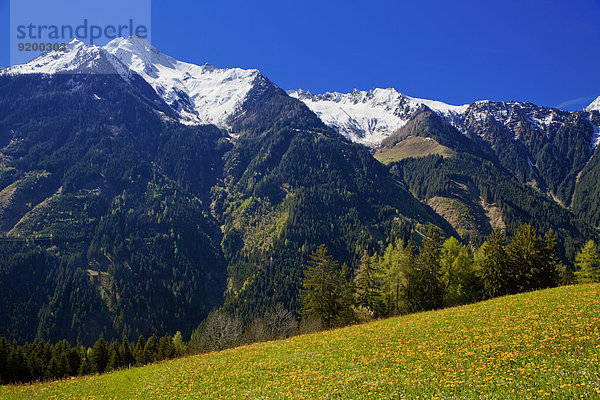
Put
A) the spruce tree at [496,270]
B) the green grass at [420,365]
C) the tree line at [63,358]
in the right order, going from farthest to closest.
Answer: the tree line at [63,358] → the spruce tree at [496,270] → the green grass at [420,365]

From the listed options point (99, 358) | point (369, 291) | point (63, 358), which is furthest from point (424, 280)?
point (63, 358)

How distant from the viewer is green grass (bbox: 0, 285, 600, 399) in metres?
15.3

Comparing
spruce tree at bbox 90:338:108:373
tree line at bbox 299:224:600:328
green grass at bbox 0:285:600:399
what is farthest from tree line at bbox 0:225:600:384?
green grass at bbox 0:285:600:399

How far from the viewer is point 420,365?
1938cm

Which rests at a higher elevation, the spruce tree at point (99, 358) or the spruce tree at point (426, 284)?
the spruce tree at point (426, 284)

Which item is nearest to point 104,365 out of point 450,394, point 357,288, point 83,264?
point 357,288

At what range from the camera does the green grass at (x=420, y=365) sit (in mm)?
15289

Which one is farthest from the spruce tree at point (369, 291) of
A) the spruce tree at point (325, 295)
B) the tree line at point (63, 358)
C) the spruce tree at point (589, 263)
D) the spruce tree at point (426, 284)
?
the spruce tree at point (589, 263)

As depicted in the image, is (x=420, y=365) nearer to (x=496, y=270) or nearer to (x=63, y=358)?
(x=496, y=270)

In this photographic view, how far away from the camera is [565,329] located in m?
21.0

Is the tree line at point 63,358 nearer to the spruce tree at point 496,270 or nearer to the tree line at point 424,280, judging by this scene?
the tree line at point 424,280

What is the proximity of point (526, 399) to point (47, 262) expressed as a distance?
235m

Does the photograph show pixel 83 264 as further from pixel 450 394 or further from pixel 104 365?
pixel 450 394

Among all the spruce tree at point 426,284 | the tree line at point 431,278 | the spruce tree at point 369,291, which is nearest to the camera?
the spruce tree at point 426,284
